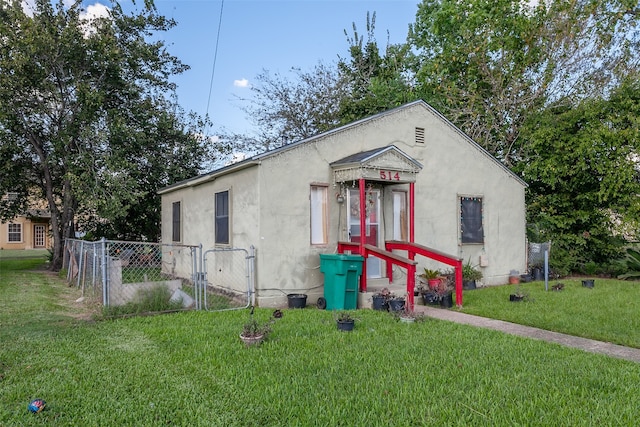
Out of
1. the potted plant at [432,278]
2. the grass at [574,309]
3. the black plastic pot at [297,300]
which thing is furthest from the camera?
the potted plant at [432,278]

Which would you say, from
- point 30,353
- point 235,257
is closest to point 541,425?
point 30,353

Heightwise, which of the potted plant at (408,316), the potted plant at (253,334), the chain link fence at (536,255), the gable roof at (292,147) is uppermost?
the gable roof at (292,147)

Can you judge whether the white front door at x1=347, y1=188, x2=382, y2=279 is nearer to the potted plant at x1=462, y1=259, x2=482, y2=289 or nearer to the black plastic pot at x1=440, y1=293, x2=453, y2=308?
the black plastic pot at x1=440, y1=293, x2=453, y2=308

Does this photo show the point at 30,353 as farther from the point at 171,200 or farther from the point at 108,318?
the point at 171,200

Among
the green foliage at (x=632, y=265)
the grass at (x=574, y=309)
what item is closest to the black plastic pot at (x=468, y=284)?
the grass at (x=574, y=309)

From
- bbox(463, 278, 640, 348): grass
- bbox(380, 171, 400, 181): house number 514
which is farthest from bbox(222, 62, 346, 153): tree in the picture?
bbox(463, 278, 640, 348): grass

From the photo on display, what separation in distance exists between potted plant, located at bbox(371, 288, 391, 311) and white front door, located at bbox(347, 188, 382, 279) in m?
1.61

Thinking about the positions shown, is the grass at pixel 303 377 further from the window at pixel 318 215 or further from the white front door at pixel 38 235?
the white front door at pixel 38 235

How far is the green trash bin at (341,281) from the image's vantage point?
7.70 meters

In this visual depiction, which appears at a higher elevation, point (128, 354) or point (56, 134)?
point (56, 134)

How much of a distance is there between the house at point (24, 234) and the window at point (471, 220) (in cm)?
3250

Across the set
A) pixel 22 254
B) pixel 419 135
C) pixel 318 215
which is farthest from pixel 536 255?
pixel 22 254

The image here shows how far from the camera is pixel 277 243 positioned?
26.8ft

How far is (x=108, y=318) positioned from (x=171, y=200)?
700cm
